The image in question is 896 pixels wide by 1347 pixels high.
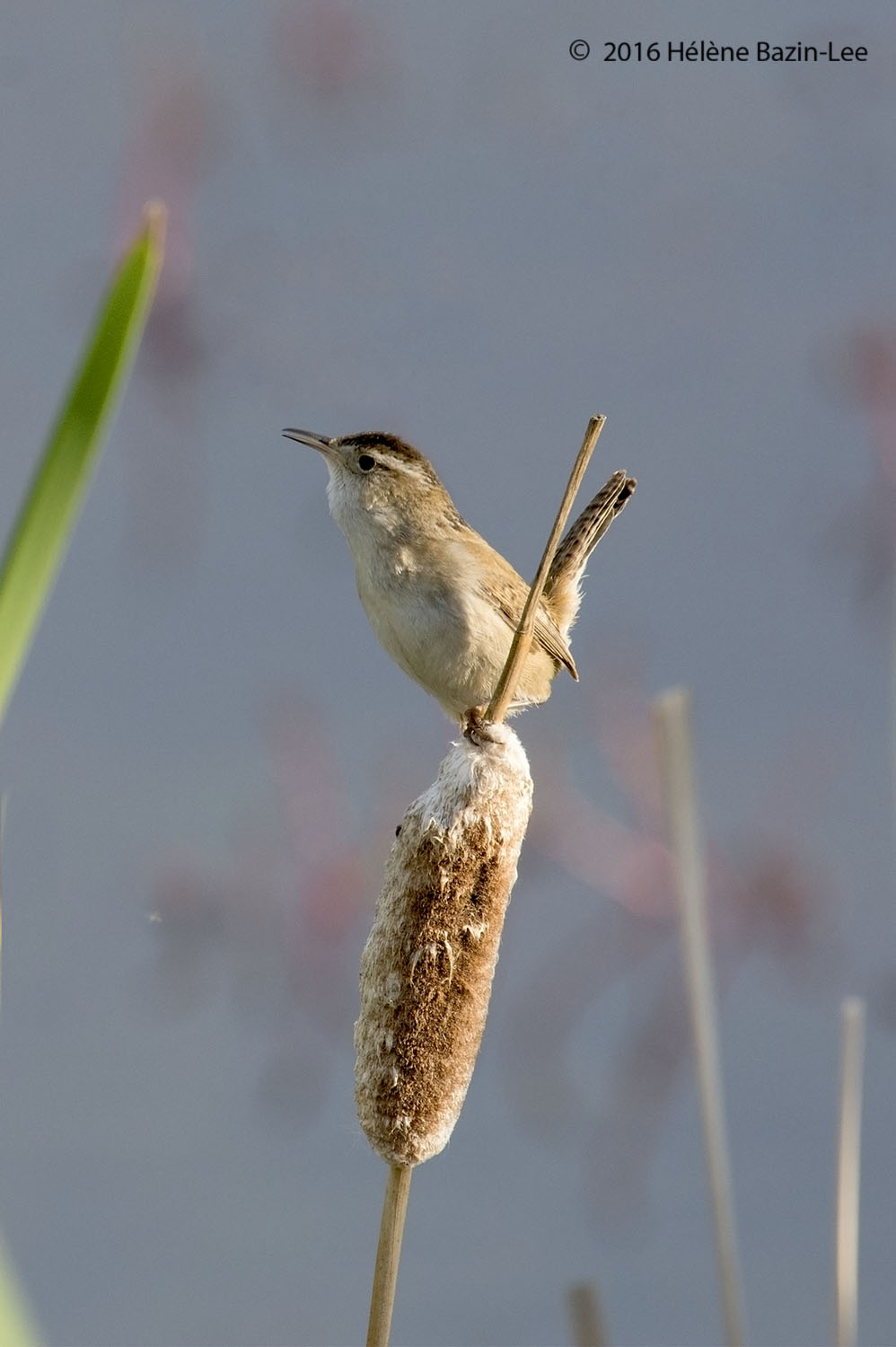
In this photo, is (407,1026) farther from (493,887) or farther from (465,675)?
(465,675)

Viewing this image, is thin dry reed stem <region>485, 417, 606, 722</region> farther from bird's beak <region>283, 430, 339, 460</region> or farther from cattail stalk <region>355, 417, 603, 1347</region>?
bird's beak <region>283, 430, 339, 460</region>

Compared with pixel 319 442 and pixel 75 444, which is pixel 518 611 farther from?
pixel 75 444

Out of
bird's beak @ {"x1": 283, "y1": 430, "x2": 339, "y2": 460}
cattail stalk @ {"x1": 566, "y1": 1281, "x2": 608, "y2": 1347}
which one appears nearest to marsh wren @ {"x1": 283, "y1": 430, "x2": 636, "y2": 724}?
bird's beak @ {"x1": 283, "y1": 430, "x2": 339, "y2": 460}

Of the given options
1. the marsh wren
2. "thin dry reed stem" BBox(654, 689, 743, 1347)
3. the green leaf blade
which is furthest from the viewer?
→ the marsh wren

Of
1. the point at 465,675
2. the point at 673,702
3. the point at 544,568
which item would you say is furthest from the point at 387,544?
the point at 673,702

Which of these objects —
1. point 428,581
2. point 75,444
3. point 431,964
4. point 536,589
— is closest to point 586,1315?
point 431,964

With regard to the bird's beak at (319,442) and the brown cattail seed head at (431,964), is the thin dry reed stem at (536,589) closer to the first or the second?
the brown cattail seed head at (431,964)
